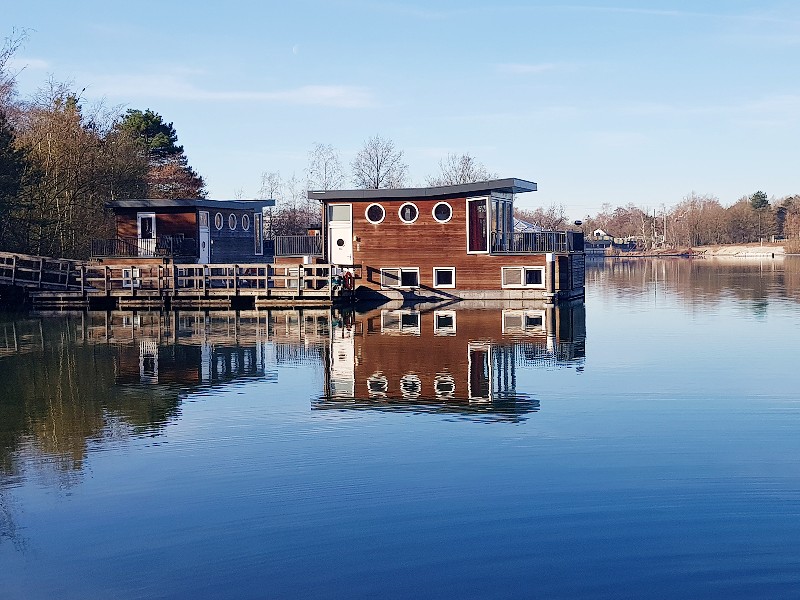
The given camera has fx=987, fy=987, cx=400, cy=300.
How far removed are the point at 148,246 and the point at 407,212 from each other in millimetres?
14645

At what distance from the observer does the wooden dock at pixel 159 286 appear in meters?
41.8

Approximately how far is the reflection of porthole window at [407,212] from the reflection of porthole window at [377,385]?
2251cm

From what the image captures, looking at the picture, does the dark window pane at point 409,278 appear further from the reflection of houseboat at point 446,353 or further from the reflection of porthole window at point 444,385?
the reflection of porthole window at point 444,385

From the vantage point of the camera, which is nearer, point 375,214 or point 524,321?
point 524,321

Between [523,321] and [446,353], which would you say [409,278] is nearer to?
[523,321]

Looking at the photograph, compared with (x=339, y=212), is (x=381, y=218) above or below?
below

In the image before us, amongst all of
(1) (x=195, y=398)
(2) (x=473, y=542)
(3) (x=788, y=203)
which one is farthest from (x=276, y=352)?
(3) (x=788, y=203)

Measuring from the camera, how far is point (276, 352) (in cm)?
2652

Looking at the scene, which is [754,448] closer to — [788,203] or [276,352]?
[276,352]

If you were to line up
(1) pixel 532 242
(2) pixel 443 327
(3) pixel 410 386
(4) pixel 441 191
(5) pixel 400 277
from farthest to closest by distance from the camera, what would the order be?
(5) pixel 400 277 → (1) pixel 532 242 → (4) pixel 441 191 → (2) pixel 443 327 → (3) pixel 410 386

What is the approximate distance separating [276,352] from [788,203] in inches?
6176

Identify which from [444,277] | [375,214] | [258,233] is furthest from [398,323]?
[258,233]

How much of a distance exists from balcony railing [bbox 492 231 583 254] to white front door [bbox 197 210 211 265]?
645 inches

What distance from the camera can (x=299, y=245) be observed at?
47.4 meters
